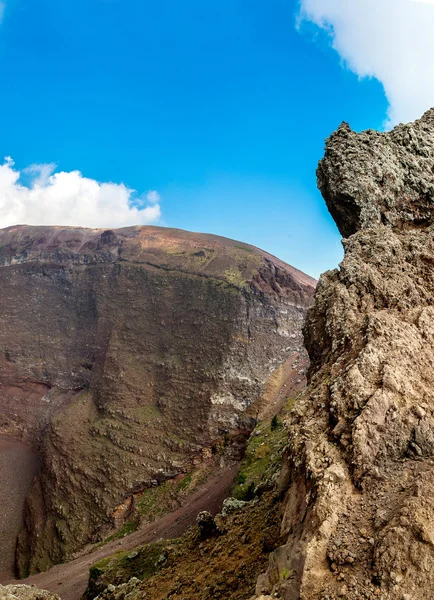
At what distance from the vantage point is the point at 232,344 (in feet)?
180

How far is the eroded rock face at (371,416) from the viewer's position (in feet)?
18.8

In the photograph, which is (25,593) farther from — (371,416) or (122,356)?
(122,356)

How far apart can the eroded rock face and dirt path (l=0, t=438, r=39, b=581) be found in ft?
135

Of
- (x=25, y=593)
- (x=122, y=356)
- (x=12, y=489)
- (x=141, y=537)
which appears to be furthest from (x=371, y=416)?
(x=122, y=356)

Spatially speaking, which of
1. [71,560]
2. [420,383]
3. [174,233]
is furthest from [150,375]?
[420,383]

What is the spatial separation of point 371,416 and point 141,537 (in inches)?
1314

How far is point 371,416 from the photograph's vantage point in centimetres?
809

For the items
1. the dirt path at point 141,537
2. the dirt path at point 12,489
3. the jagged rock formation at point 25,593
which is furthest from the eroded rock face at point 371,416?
the dirt path at point 12,489

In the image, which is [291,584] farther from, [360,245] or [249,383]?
[249,383]

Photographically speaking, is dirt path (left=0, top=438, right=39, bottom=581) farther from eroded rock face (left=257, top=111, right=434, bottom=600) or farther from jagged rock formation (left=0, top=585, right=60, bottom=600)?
eroded rock face (left=257, top=111, right=434, bottom=600)

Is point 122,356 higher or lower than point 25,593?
higher

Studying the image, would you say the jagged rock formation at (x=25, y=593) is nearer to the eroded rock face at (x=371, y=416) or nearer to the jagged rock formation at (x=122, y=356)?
the eroded rock face at (x=371, y=416)

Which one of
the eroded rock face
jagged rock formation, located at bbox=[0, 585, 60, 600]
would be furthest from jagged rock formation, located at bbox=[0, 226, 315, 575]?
the eroded rock face

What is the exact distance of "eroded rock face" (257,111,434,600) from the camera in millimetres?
5742
